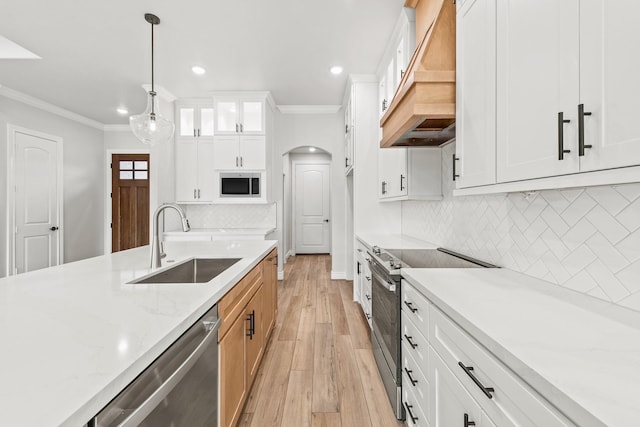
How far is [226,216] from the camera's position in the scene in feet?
16.0

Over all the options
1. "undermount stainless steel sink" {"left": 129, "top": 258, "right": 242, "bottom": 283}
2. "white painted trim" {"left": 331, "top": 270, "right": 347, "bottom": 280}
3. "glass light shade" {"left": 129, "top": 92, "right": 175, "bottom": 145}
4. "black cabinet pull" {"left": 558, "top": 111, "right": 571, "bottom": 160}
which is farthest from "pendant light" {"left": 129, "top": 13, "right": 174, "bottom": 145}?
"white painted trim" {"left": 331, "top": 270, "right": 347, "bottom": 280}

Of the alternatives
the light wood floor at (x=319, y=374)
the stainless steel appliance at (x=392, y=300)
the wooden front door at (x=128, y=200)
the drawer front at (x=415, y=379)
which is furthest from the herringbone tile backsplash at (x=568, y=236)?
the wooden front door at (x=128, y=200)

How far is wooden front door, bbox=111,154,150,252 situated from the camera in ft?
Answer: 19.1

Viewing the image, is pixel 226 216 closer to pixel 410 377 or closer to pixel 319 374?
pixel 319 374

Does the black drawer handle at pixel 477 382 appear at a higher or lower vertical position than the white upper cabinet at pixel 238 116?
lower

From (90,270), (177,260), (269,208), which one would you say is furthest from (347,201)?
(90,270)

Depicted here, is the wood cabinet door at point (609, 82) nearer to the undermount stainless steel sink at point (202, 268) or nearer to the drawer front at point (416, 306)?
the drawer front at point (416, 306)

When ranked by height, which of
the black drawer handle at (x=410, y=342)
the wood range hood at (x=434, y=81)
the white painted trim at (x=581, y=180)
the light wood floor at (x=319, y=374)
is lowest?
the light wood floor at (x=319, y=374)

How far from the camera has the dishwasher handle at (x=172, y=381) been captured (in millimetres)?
667

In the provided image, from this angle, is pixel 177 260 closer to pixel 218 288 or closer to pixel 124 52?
pixel 218 288

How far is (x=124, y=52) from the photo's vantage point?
318cm

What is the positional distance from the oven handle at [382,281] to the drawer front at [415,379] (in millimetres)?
305

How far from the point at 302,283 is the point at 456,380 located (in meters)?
3.86

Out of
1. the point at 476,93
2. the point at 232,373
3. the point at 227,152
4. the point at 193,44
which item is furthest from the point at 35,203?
the point at 476,93
